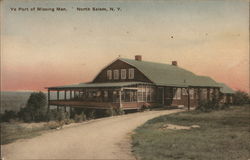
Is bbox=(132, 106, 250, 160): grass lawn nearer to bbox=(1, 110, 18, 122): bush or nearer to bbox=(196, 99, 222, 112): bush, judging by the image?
bbox=(196, 99, 222, 112): bush

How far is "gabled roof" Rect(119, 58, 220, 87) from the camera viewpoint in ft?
116

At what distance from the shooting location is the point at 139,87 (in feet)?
110

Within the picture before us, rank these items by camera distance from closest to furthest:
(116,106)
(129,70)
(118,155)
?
(118,155), (116,106), (129,70)

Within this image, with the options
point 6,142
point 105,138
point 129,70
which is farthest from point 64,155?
point 129,70

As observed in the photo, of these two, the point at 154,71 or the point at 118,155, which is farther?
the point at 154,71

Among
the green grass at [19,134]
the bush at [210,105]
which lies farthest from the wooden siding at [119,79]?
the green grass at [19,134]

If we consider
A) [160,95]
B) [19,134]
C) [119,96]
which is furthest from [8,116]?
[160,95]

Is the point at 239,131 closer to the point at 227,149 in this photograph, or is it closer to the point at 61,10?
the point at 227,149

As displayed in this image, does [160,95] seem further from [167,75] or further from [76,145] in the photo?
[76,145]

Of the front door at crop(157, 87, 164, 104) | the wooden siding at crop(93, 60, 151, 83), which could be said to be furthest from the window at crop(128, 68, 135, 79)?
the front door at crop(157, 87, 164, 104)

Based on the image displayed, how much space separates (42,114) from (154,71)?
13636 millimetres

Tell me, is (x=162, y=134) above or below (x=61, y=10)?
below

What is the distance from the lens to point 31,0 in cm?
1400

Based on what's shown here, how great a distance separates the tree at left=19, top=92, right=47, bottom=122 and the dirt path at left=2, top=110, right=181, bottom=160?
1438 cm
